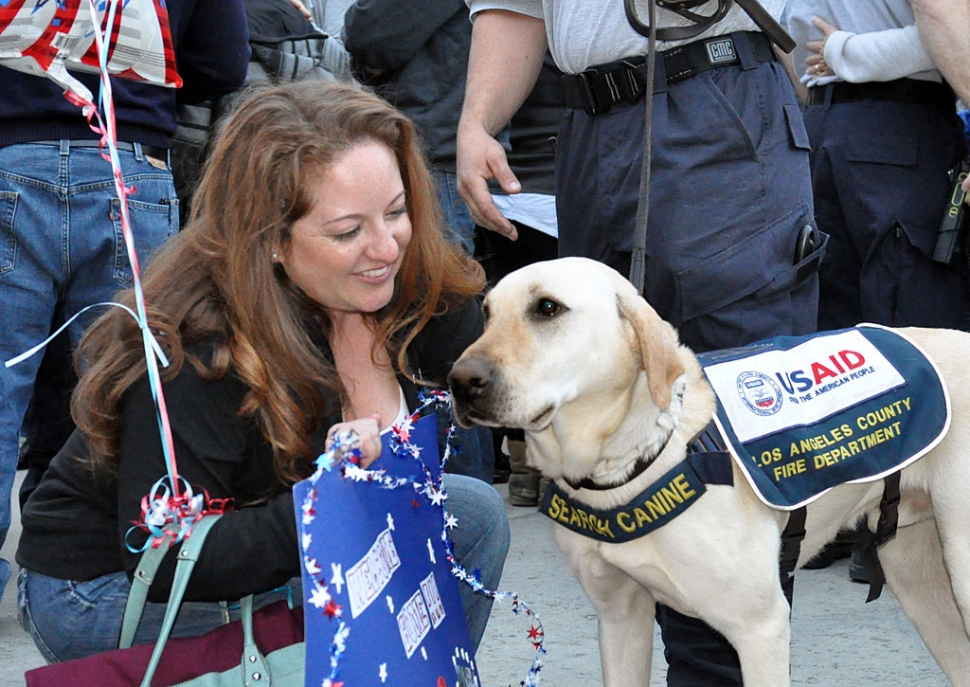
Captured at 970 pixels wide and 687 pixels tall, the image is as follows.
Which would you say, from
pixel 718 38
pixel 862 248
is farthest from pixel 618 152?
pixel 862 248

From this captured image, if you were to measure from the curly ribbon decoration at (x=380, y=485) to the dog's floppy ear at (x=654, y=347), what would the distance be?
→ 397 millimetres

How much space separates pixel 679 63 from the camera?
8.66ft

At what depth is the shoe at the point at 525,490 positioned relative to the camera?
5207mm

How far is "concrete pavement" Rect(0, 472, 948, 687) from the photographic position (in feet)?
11.0

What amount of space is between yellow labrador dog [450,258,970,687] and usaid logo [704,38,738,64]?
58 centimetres

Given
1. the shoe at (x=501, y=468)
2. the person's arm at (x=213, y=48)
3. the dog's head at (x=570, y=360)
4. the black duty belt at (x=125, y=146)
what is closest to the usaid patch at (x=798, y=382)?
the dog's head at (x=570, y=360)

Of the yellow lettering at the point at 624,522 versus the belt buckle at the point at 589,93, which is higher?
the belt buckle at the point at 589,93

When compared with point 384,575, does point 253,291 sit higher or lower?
higher

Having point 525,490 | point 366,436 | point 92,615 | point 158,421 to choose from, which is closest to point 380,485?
point 366,436

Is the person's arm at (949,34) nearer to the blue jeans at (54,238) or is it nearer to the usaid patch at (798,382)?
the usaid patch at (798,382)

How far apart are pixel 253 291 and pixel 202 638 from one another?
0.67 metres

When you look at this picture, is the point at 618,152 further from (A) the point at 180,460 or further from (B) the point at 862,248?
(B) the point at 862,248

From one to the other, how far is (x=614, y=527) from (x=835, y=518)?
0.60 m

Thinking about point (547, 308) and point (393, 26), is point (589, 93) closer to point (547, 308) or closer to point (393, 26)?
point (547, 308)
